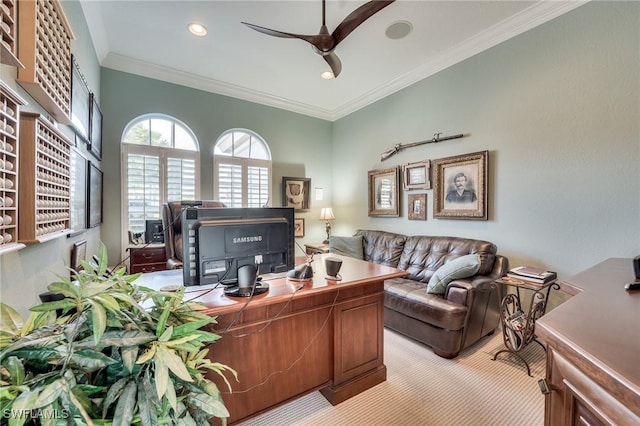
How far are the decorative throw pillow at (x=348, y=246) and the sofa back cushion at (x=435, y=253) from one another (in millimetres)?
672

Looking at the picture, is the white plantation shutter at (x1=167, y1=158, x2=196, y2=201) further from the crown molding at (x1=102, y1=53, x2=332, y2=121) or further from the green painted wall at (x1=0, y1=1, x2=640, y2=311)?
the crown molding at (x1=102, y1=53, x2=332, y2=121)

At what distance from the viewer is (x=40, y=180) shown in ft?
4.00

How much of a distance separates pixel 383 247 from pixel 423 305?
1404mm

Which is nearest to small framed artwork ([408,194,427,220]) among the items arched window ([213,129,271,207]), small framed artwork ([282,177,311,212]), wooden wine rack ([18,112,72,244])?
small framed artwork ([282,177,311,212])

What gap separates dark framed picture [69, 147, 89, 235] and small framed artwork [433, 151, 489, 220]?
374cm

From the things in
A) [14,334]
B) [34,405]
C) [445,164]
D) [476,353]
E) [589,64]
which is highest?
[589,64]

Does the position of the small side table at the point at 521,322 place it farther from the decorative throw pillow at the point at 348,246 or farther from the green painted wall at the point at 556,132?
the decorative throw pillow at the point at 348,246

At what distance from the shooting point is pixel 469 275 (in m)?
2.45

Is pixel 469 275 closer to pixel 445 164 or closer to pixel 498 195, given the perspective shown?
pixel 498 195

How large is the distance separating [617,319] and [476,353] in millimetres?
1977

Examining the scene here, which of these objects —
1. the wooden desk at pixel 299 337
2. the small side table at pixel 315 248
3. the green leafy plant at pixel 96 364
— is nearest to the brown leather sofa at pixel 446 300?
the wooden desk at pixel 299 337

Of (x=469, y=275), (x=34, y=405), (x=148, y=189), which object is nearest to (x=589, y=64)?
(x=469, y=275)

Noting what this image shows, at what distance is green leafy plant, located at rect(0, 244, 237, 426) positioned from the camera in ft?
1.91

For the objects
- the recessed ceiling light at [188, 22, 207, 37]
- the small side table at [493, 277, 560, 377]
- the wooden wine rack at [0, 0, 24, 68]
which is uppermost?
the recessed ceiling light at [188, 22, 207, 37]
